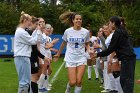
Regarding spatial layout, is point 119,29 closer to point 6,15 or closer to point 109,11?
point 6,15

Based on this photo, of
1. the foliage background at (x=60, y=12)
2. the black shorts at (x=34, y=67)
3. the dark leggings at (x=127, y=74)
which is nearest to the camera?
the dark leggings at (x=127, y=74)

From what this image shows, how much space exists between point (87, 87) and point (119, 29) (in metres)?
5.13

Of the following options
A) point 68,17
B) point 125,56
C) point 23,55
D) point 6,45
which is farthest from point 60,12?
point 125,56

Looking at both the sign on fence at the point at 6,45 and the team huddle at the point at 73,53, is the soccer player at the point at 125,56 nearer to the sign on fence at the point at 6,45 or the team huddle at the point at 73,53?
the team huddle at the point at 73,53

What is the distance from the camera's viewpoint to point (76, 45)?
11.1 meters

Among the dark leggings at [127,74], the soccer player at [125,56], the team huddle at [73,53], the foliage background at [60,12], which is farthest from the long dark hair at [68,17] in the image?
the foliage background at [60,12]

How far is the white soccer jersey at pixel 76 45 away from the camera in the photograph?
436 inches

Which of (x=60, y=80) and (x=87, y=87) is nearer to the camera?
(x=87, y=87)

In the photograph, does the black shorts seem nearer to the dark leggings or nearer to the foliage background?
the dark leggings

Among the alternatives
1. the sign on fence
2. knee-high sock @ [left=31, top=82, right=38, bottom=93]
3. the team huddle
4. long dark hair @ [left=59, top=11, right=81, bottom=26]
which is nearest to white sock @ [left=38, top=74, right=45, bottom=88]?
the team huddle

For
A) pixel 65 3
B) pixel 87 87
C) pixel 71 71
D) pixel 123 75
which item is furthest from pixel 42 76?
pixel 65 3

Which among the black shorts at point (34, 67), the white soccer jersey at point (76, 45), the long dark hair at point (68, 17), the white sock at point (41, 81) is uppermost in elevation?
the long dark hair at point (68, 17)

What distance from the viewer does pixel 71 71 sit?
1101 cm

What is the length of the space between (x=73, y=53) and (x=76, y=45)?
223mm
